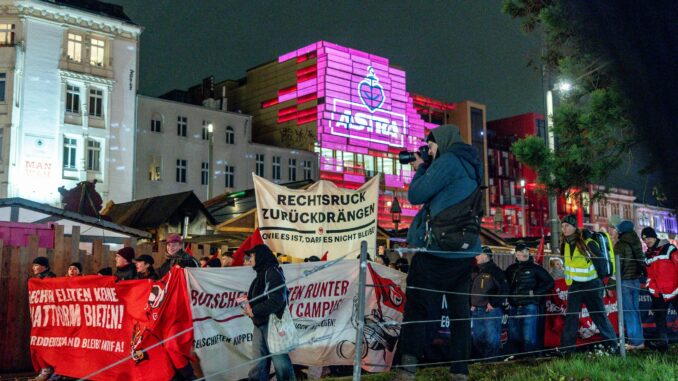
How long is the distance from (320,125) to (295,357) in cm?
5270

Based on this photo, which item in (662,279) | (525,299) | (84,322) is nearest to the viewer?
(84,322)

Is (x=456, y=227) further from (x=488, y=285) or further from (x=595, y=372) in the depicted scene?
(x=488, y=285)

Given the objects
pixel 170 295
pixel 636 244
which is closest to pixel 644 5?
pixel 170 295

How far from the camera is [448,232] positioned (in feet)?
18.4

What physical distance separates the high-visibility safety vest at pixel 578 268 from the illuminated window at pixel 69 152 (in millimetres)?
37941

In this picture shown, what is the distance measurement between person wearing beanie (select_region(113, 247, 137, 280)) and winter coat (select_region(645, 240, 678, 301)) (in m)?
7.76

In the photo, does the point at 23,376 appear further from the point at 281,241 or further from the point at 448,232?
the point at 448,232

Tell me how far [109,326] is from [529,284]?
20.6 ft

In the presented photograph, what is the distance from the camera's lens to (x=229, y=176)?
51.9 metres

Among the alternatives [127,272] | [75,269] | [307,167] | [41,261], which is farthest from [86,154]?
[127,272]

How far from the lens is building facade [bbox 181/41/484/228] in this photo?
62.3 m

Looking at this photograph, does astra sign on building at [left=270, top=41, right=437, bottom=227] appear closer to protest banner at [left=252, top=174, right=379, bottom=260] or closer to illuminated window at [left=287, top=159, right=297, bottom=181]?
illuminated window at [left=287, top=159, right=297, bottom=181]

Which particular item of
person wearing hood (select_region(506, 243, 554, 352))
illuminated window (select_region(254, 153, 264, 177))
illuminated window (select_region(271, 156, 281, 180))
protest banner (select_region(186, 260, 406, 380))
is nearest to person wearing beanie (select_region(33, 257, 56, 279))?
protest banner (select_region(186, 260, 406, 380))

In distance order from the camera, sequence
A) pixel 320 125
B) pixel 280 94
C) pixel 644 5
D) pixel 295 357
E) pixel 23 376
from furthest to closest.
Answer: pixel 280 94
pixel 320 125
pixel 23 376
pixel 295 357
pixel 644 5
